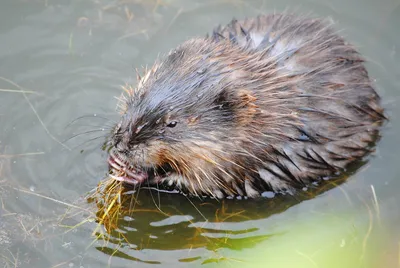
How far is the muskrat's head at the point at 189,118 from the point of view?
13.6 feet

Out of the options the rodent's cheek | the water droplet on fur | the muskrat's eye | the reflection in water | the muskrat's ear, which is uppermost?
the water droplet on fur

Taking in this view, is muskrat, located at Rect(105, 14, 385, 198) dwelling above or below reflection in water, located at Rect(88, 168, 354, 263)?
above

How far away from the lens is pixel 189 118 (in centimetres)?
417

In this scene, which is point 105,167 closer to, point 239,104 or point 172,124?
point 172,124

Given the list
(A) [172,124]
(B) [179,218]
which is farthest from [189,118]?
(B) [179,218]

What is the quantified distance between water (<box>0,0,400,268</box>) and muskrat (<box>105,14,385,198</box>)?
0.23 meters

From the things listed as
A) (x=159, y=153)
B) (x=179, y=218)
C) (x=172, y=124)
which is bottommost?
(x=179, y=218)

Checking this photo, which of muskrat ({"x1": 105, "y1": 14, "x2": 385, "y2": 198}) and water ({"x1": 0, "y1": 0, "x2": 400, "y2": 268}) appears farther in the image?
water ({"x1": 0, "y1": 0, "x2": 400, "y2": 268})

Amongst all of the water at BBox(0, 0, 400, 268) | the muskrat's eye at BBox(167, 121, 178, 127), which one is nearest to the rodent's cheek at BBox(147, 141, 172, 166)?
the muskrat's eye at BBox(167, 121, 178, 127)

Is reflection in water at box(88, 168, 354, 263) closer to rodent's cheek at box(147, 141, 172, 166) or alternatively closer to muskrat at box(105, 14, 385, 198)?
muskrat at box(105, 14, 385, 198)

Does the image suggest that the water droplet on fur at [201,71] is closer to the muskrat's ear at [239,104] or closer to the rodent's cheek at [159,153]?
the muskrat's ear at [239,104]

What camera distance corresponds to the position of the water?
14.8 feet

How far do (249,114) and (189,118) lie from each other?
0.35 m

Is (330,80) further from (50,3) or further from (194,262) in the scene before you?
(50,3)
